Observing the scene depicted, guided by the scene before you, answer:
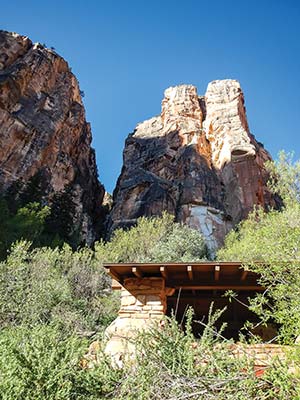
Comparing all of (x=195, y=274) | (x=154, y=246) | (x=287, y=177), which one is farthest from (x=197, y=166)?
(x=195, y=274)

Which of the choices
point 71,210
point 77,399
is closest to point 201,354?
point 77,399

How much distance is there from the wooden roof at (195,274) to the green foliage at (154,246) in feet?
39.2

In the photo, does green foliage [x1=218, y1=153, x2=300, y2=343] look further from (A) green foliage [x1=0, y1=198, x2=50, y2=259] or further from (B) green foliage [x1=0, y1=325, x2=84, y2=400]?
(A) green foliage [x1=0, y1=198, x2=50, y2=259]

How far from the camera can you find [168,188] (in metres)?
37.7

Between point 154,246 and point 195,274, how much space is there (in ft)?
48.0

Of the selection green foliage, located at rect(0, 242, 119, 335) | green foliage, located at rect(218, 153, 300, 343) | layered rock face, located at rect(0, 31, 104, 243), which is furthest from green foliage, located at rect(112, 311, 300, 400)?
layered rock face, located at rect(0, 31, 104, 243)

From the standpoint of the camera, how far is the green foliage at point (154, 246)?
818 inches

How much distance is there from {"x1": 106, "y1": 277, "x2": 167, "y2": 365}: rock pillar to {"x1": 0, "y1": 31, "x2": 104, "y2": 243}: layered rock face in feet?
88.6

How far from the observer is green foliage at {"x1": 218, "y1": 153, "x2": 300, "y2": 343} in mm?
6023

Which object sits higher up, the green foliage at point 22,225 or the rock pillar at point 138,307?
the green foliage at point 22,225

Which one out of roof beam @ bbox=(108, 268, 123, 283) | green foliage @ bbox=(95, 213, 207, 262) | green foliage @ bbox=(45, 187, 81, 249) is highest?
green foliage @ bbox=(45, 187, 81, 249)

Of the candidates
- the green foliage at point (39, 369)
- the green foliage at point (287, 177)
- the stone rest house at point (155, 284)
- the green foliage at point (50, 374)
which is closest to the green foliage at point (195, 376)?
the green foliage at point (50, 374)

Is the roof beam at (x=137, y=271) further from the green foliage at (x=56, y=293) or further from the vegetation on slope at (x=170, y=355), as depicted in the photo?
the green foliage at (x=56, y=293)

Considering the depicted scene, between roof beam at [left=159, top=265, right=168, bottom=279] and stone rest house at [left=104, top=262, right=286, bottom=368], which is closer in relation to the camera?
stone rest house at [left=104, top=262, right=286, bottom=368]
